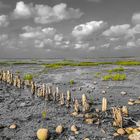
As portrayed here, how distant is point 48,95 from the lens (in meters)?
30.3

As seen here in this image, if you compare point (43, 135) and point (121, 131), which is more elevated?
point (121, 131)

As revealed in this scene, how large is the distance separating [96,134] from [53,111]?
26.6 feet

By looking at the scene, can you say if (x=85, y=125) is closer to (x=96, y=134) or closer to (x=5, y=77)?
(x=96, y=134)

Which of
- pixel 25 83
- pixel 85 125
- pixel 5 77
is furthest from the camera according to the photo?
pixel 5 77

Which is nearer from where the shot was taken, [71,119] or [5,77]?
[71,119]

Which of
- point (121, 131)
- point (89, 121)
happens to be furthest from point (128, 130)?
point (89, 121)

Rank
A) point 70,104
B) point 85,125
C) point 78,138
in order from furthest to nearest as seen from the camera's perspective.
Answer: point 70,104
point 85,125
point 78,138

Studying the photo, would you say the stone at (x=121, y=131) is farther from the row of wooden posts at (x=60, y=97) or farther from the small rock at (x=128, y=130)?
the row of wooden posts at (x=60, y=97)

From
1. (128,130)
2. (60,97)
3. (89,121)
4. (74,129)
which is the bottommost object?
(74,129)

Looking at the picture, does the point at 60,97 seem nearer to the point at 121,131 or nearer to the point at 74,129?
the point at 74,129

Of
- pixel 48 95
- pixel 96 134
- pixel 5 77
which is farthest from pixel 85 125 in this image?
pixel 5 77

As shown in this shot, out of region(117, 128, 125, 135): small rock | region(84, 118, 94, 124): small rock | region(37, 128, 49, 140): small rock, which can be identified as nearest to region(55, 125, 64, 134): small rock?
region(37, 128, 49, 140): small rock

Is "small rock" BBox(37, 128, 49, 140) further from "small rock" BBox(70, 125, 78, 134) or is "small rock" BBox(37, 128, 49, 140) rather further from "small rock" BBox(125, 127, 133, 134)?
"small rock" BBox(125, 127, 133, 134)

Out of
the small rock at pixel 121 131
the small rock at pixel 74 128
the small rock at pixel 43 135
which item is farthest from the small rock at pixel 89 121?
the small rock at pixel 43 135
